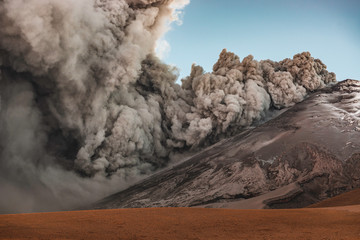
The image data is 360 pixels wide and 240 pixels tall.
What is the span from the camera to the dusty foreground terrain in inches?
175

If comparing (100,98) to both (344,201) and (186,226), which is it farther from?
(186,226)

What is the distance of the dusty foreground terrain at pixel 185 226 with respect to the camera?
4445mm

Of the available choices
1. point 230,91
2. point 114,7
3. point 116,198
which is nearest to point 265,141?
point 230,91

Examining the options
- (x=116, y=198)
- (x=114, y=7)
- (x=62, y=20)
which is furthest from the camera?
(x=114, y=7)

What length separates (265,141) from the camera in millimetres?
20109

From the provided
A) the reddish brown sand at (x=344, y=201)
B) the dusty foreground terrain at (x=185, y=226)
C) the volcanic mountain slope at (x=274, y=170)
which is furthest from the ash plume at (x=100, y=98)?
the dusty foreground terrain at (x=185, y=226)

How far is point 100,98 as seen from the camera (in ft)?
71.8

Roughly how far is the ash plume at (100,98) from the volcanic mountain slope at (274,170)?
2.95m

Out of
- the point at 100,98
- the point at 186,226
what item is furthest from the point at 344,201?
the point at 100,98

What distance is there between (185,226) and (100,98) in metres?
17.9

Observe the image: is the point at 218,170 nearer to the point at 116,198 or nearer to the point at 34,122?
the point at 116,198

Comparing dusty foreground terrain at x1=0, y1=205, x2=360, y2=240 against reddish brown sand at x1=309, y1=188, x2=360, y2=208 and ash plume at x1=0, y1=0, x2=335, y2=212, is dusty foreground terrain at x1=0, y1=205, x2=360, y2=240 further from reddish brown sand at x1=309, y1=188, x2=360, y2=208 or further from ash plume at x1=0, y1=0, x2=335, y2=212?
ash plume at x1=0, y1=0, x2=335, y2=212

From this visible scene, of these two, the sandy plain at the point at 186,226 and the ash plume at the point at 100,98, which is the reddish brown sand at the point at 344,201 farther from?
the ash plume at the point at 100,98

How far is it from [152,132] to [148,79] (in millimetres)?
4877
